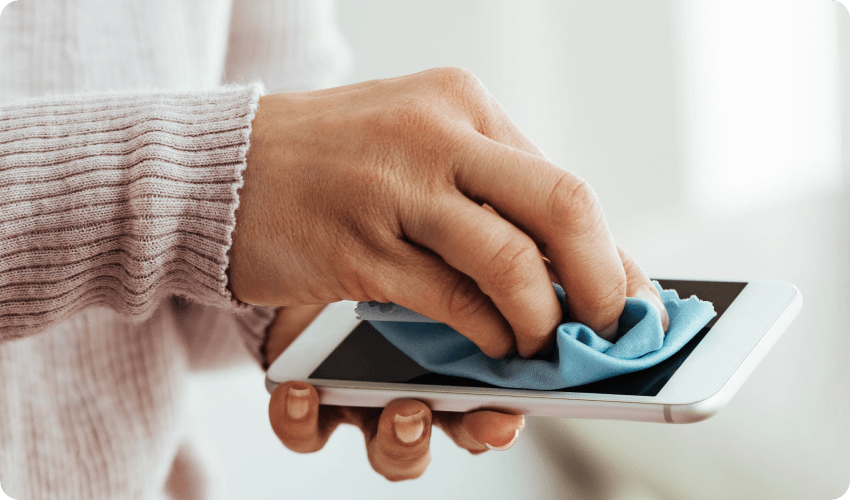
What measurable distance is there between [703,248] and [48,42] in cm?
105

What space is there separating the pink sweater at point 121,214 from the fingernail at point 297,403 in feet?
0.32

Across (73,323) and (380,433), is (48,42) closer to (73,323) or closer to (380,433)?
(73,323)

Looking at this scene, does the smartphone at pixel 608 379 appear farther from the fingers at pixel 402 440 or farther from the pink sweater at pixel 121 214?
the pink sweater at pixel 121 214

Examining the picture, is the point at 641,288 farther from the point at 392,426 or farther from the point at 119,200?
the point at 119,200

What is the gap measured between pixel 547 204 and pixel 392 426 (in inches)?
8.0

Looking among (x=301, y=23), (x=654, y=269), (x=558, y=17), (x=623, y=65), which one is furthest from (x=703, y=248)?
(x=301, y=23)

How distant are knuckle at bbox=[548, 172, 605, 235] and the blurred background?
54cm

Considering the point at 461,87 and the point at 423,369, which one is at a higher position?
the point at 461,87

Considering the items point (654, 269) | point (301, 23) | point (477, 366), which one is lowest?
point (654, 269)

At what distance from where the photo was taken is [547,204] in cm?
33

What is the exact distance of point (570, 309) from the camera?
377 mm

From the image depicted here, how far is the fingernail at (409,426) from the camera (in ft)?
1.40

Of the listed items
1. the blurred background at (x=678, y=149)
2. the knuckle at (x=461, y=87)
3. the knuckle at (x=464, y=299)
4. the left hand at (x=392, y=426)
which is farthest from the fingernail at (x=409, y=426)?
the blurred background at (x=678, y=149)

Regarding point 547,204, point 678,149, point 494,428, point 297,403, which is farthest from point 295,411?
point 678,149
